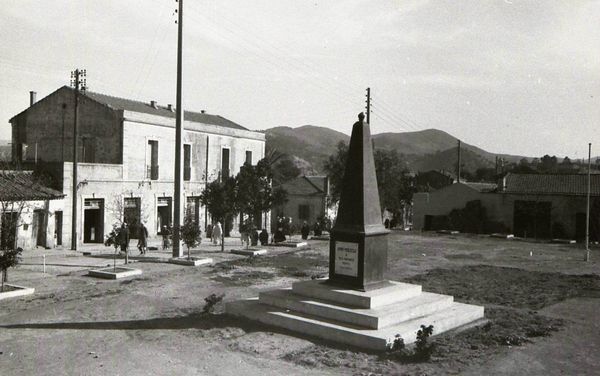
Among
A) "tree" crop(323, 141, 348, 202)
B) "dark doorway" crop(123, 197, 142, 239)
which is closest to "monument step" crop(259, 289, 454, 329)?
"dark doorway" crop(123, 197, 142, 239)

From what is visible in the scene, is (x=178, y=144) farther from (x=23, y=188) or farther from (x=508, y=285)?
(x=508, y=285)

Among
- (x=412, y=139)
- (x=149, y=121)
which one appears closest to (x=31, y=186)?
(x=149, y=121)

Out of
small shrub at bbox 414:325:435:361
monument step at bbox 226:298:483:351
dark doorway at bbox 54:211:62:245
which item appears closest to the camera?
small shrub at bbox 414:325:435:361

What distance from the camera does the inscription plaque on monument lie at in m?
10.3

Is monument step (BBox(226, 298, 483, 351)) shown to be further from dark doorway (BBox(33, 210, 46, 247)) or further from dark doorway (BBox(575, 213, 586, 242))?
dark doorway (BBox(575, 213, 586, 242))

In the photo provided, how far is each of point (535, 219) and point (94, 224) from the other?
27.2 metres

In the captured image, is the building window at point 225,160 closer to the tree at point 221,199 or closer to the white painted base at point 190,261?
the tree at point 221,199

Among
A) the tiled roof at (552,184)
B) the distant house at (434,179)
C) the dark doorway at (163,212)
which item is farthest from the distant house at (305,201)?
the distant house at (434,179)

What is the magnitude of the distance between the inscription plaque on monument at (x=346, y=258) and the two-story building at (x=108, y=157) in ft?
51.6

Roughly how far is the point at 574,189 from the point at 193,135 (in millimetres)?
24933

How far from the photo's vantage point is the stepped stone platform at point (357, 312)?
872 cm

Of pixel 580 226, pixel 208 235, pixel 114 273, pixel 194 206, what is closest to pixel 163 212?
pixel 194 206

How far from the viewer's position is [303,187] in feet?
146

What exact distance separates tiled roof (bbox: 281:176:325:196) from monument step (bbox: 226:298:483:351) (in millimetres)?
32476
